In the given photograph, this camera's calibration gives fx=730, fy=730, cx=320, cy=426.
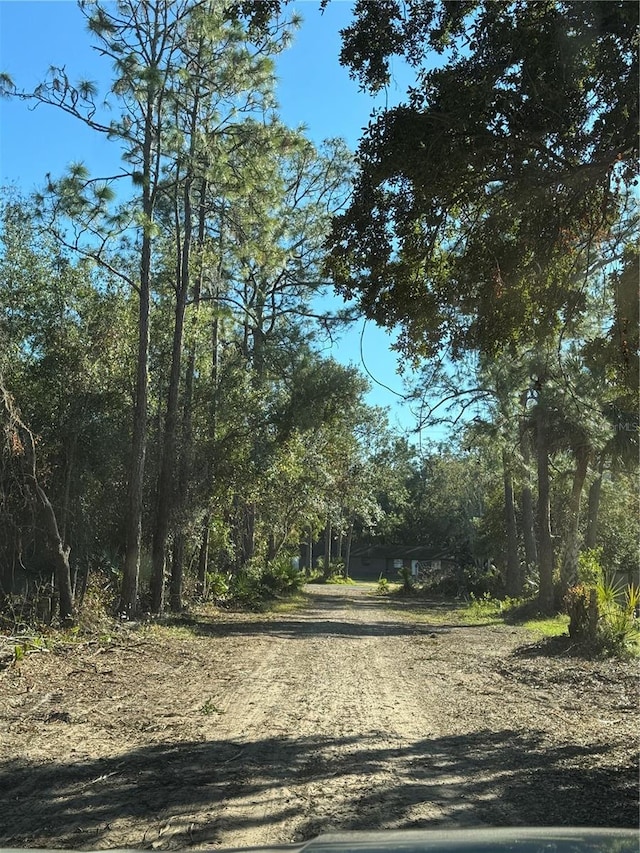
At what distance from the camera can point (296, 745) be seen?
6.80 metres

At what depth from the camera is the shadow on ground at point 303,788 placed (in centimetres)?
469

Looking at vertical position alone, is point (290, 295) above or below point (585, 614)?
above

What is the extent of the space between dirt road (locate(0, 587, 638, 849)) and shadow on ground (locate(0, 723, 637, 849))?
20 mm

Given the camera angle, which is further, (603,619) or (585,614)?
A: (585,614)

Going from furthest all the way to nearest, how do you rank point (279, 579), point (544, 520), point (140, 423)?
point (279, 579) < point (544, 520) < point (140, 423)

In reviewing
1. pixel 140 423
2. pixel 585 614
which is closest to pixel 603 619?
pixel 585 614

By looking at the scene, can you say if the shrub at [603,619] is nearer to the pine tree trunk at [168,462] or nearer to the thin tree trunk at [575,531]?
the thin tree trunk at [575,531]

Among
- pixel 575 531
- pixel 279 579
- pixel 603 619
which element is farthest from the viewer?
pixel 279 579

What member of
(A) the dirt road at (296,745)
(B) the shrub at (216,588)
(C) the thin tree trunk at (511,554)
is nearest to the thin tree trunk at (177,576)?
(B) the shrub at (216,588)

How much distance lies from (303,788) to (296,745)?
4.37 ft

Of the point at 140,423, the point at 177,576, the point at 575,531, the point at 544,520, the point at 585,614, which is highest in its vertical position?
the point at 140,423

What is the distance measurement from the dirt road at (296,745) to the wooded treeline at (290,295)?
4114mm

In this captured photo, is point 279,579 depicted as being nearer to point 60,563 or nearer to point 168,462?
point 168,462

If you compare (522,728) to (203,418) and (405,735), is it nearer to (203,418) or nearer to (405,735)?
(405,735)
